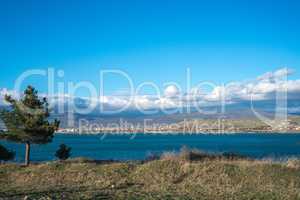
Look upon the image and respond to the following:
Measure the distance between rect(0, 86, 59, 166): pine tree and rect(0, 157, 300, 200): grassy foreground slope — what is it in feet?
14.3

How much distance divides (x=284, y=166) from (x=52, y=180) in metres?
13.0

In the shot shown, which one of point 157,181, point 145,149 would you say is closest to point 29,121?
point 157,181

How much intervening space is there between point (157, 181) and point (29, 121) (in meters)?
12.6

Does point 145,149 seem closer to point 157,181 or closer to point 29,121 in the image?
point 29,121

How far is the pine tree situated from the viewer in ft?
97.2

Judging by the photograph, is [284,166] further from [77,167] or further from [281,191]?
[77,167]

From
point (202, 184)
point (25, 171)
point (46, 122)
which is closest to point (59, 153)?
point (46, 122)

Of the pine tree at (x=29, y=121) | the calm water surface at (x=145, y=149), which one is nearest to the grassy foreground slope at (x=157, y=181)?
the pine tree at (x=29, y=121)

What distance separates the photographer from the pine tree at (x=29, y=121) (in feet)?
97.2

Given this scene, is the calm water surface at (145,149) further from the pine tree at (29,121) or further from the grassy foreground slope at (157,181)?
the grassy foreground slope at (157,181)

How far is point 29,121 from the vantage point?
2936 centimetres

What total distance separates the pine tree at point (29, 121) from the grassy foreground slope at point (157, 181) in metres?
4.37

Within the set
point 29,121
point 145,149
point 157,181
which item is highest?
point 29,121

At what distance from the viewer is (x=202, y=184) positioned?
20.2 meters
